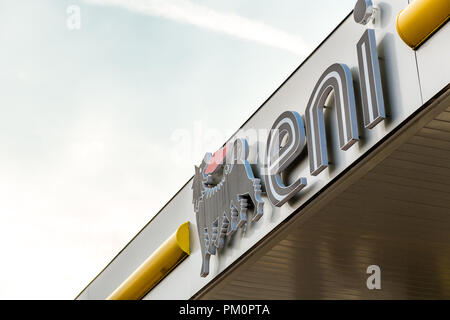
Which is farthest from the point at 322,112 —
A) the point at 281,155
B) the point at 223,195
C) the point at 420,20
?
the point at 223,195

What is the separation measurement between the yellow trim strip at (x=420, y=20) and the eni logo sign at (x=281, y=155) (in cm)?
34

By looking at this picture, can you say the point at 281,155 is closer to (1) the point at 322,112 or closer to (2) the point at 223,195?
(1) the point at 322,112

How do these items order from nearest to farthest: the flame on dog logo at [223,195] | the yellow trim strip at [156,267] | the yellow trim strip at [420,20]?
the yellow trim strip at [420,20]
the flame on dog logo at [223,195]
the yellow trim strip at [156,267]

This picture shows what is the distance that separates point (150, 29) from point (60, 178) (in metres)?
2.87

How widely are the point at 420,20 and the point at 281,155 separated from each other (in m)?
1.93

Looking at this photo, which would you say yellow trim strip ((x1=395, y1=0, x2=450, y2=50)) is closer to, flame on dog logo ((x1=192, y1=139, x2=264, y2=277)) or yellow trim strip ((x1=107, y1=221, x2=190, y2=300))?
flame on dog logo ((x1=192, y1=139, x2=264, y2=277))

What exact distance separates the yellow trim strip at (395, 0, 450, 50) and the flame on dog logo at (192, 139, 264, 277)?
87.5 inches

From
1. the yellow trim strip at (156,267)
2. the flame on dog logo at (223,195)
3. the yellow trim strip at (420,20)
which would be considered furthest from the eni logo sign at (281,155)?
the yellow trim strip at (156,267)

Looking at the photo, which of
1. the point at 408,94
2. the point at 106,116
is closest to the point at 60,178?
the point at 106,116

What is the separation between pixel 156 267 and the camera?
888cm

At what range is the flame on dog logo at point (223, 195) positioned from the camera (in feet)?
21.6

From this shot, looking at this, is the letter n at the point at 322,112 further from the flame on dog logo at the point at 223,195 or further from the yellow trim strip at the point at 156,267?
the yellow trim strip at the point at 156,267
